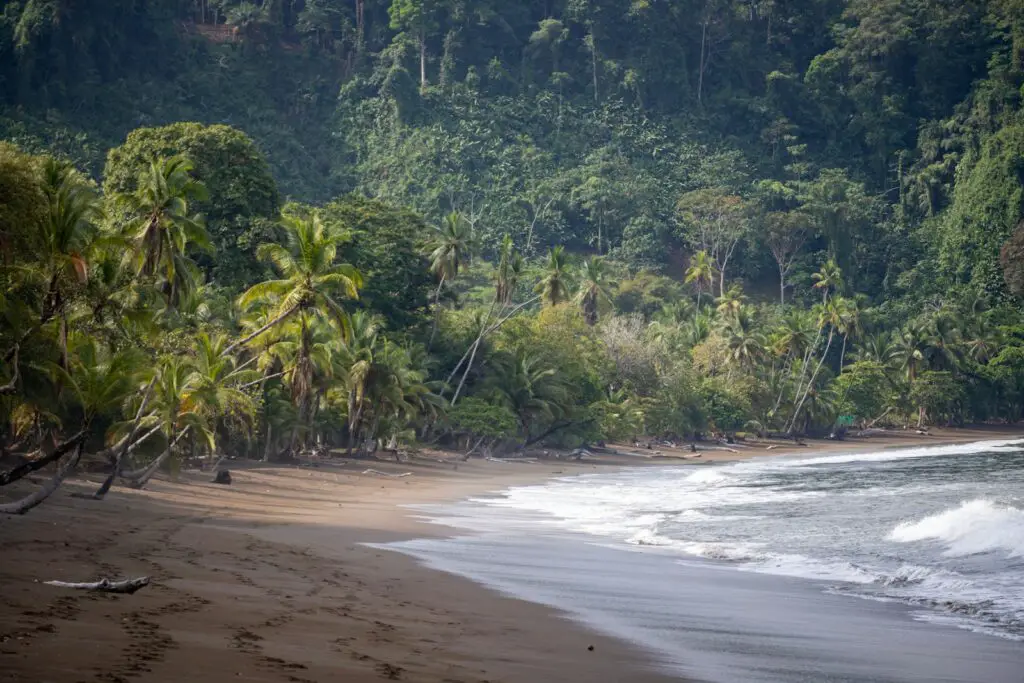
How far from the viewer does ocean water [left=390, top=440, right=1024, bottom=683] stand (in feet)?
39.8

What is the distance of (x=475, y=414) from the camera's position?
51812mm

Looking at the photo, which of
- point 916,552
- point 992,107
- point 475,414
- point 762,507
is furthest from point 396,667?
point 992,107

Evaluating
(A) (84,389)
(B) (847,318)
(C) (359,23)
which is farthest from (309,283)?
(C) (359,23)

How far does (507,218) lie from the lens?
10975 centimetres

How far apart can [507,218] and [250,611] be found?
99.2 metres

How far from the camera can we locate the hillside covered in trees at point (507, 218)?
107 feet

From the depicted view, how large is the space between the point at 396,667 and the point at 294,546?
883 centimetres

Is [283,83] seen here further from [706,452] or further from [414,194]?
[706,452]

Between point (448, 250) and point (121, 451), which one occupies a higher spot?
point (448, 250)

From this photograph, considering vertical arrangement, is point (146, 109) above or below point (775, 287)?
above

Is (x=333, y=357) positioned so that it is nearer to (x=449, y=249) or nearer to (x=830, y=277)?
(x=449, y=249)

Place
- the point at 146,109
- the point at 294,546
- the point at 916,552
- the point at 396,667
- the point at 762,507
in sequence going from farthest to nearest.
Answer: the point at 146,109 → the point at 762,507 → the point at 916,552 → the point at 294,546 → the point at 396,667

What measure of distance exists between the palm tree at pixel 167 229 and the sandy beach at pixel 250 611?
11.7m

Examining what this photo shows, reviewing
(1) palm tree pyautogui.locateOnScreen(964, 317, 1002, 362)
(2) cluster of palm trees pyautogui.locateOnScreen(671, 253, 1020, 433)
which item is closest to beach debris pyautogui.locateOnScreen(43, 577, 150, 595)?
(2) cluster of palm trees pyautogui.locateOnScreen(671, 253, 1020, 433)
